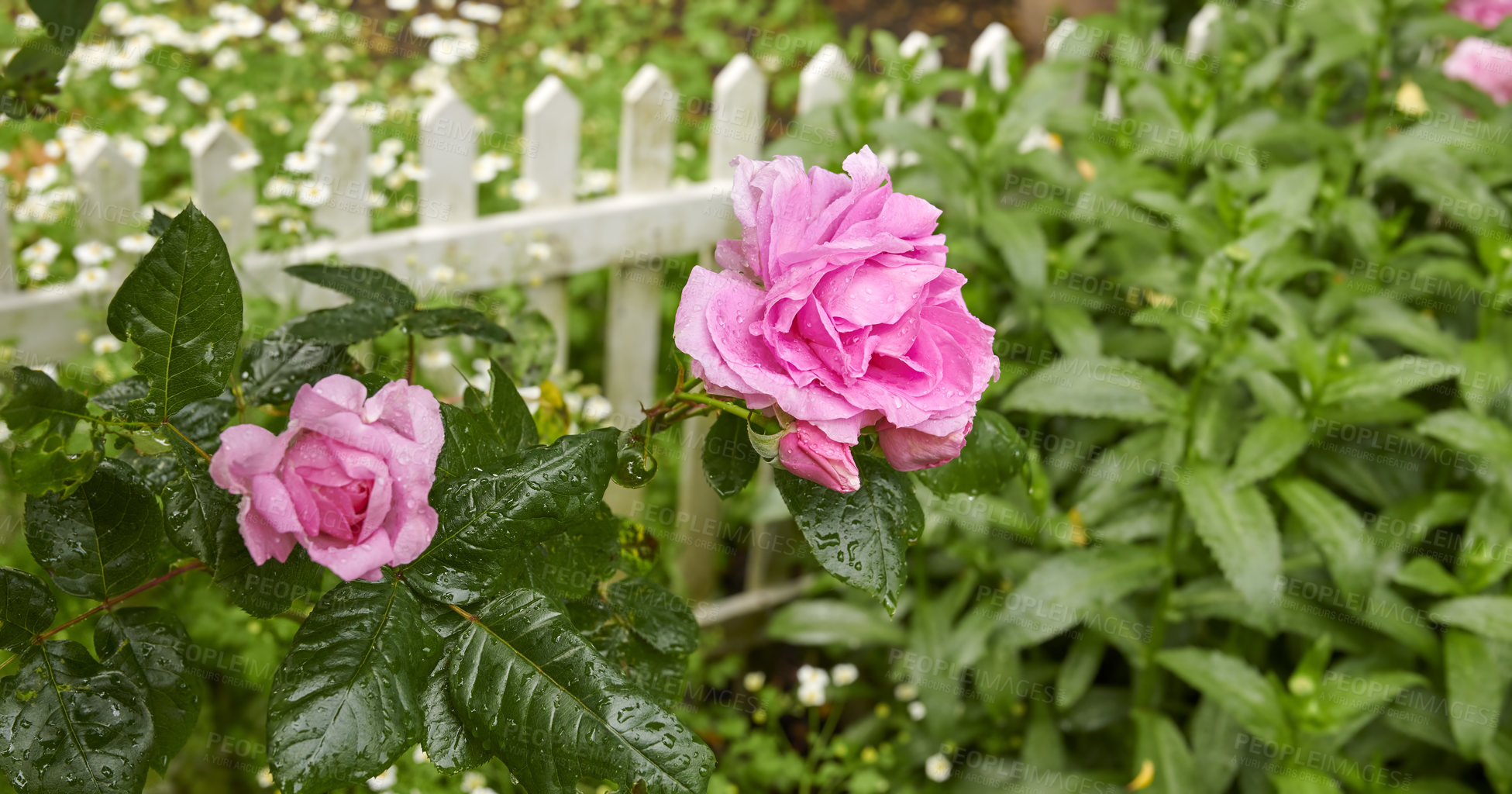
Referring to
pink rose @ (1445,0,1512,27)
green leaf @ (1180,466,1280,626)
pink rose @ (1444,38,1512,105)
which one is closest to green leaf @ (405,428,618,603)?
green leaf @ (1180,466,1280,626)

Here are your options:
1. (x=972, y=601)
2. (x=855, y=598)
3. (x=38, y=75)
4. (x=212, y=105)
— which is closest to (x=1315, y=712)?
(x=972, y=601)

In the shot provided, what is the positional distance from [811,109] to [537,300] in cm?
74

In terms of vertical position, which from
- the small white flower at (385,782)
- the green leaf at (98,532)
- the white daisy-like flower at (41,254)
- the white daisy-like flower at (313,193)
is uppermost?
the green leaf at (98,532)

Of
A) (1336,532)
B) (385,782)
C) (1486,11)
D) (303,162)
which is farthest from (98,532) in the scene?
(1486,11)

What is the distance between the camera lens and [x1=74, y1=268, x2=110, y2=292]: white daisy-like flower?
83.1 inches

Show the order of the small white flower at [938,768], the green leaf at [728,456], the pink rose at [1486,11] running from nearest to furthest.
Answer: the green leaf at [728,456], the small white flower at [938,768], the pink rose at [1486,11]

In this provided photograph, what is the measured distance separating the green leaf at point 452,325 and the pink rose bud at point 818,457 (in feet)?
1.51

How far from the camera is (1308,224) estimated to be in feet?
6.61

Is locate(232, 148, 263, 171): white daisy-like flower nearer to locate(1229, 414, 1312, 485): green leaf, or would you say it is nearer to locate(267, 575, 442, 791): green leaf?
locate(267, 575, 442, 791): green leaf

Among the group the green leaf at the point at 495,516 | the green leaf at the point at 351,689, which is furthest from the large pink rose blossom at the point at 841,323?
the green leaf at the point at 351,689

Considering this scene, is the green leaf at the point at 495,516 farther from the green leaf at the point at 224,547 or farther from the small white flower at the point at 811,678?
the small white flower at the point at 811,678

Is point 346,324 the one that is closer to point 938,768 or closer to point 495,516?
point 495,516

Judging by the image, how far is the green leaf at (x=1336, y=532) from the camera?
6.43 feet

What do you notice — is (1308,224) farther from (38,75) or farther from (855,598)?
(38,75)
